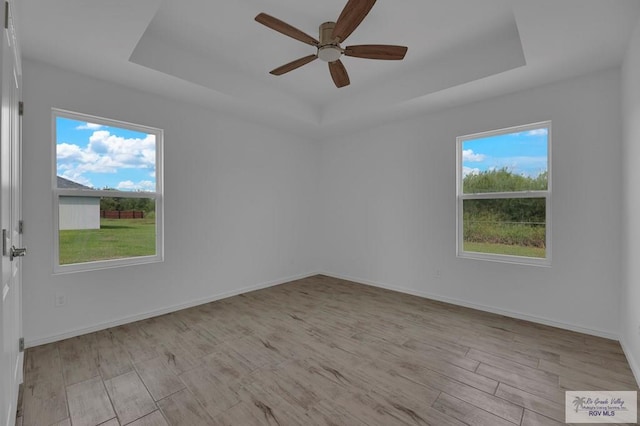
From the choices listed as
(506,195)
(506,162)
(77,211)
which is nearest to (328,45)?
(506,162)

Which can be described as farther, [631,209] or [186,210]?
[186,210]

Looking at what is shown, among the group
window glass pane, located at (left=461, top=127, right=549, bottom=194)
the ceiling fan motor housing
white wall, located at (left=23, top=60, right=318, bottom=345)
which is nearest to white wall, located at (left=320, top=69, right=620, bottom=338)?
window glass pane, located at (left=461, top=127, right=549, bottom=194)

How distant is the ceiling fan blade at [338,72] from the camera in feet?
8.73

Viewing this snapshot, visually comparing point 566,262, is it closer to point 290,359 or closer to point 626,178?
point 626,178

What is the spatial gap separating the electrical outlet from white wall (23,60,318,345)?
4 cm

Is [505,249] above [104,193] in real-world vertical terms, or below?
below

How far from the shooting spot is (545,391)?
80.0 inches

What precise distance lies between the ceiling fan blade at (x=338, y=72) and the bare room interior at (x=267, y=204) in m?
0.05

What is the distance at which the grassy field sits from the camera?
2.94 metres

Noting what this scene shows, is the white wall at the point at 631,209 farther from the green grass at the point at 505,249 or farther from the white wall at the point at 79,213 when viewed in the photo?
the white wall at the point at 79,213

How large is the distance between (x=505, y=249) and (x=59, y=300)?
4.70 meters

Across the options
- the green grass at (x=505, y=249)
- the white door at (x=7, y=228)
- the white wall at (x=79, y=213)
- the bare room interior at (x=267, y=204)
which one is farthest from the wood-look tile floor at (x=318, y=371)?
the white wall at (x=79, y=213)

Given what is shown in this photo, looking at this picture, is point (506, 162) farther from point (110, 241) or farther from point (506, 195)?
point (110, 241)

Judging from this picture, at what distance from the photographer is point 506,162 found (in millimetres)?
3514
